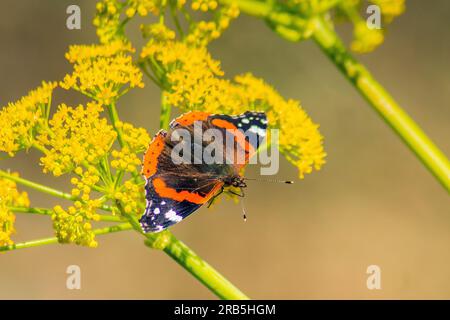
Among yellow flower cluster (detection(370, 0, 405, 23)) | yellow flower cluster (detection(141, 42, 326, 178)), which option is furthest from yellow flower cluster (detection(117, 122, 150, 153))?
yellow flower cluster (detection(370, 0, 405, 23))

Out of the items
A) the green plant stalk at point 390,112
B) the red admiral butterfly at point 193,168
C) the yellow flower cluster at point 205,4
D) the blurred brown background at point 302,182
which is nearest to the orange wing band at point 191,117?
the red admiral butterfly at point 193,168

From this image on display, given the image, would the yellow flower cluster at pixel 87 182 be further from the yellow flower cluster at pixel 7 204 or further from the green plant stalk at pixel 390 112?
the green plant stalk at pixel 390 112

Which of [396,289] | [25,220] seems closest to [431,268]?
[396,289]

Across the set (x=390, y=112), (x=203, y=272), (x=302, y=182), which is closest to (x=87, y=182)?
(x=203, y=272)

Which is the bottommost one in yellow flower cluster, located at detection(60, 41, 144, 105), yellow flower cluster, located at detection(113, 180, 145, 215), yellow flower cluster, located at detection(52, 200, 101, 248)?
yellow flower cluster, located at detection(52, 200, 101, 248)

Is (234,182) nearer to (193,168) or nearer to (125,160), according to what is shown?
(193,168)

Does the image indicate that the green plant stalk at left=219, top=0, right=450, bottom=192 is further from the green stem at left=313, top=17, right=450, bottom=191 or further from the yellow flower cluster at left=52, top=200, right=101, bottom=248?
the yellow flower cluster at left=52, top=200, right=101, bottom=248

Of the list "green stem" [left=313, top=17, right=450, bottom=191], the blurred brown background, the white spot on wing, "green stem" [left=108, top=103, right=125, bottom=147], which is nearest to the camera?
"green stem" [left=313, top=17, right=450, bottom=191]
